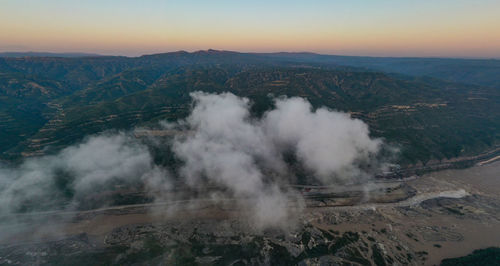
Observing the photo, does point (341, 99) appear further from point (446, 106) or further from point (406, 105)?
point (446, 106)

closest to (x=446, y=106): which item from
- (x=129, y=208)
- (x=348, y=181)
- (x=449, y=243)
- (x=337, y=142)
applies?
(x=337, y=142)

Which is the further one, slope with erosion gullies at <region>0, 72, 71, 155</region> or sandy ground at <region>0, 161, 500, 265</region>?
slope with erosion gullies at <region>0, 72, 71, 155</region>

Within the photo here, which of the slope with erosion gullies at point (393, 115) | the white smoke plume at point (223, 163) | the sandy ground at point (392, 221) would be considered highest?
the slope with erosion gullies at point (393, 115)

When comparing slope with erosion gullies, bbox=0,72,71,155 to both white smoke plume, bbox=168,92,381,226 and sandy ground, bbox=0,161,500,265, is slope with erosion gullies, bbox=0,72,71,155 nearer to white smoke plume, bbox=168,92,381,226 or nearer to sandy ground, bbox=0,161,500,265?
sandy ground, bbox=0,161,500,265

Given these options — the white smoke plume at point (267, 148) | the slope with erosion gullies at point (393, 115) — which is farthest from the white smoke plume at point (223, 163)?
the slope with erosion gullies at point (393, 115)

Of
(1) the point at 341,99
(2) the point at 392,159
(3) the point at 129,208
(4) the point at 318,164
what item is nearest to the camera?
(3) the point at 129,208

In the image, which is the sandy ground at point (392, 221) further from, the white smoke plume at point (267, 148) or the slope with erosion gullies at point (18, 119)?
the slope with erosion gullies at point (18, 119)

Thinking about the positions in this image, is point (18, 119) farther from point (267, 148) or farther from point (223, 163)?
point (267, 148)

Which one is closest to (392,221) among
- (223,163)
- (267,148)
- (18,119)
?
(267,148)

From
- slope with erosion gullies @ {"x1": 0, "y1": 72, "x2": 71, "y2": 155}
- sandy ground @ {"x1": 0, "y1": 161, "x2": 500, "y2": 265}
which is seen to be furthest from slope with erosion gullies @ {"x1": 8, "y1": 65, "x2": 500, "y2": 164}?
sandy ground @ {"x1": 0, "y1": 161, "x2": 500, "y2": 265}

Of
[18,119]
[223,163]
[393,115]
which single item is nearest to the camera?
[223,163]

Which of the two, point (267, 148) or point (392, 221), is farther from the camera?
point (267, 148)
